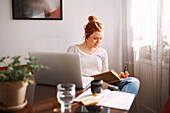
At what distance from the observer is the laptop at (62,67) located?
1.41m

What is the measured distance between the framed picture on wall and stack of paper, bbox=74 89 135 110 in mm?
1787

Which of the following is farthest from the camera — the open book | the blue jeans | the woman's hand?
the woman's hand

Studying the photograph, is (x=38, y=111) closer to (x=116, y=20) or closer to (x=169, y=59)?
(x=169, y=59)

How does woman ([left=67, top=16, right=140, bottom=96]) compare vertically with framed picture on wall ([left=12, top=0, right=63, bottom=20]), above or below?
below

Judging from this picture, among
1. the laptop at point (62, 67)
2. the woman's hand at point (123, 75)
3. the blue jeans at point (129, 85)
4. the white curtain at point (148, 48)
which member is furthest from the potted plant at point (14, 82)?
the white curtain at point (148, 48)

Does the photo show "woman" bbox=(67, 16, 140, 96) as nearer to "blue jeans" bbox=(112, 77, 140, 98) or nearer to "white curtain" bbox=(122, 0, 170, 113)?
"blue jeans" bbox=(112, 77, 140, 98)

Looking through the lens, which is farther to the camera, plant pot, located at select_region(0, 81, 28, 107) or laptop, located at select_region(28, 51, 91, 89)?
laptop, located at select_region(28, 51, 91, 89)

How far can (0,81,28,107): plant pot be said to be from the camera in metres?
1.08

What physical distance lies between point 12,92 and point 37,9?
1.99 metres

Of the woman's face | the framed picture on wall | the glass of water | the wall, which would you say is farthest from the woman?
the glass of water

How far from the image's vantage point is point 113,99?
1.25m

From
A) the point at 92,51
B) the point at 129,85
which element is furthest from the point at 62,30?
the point at 129,85

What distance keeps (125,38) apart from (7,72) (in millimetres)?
2027

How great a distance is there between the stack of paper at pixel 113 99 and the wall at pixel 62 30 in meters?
1.69
